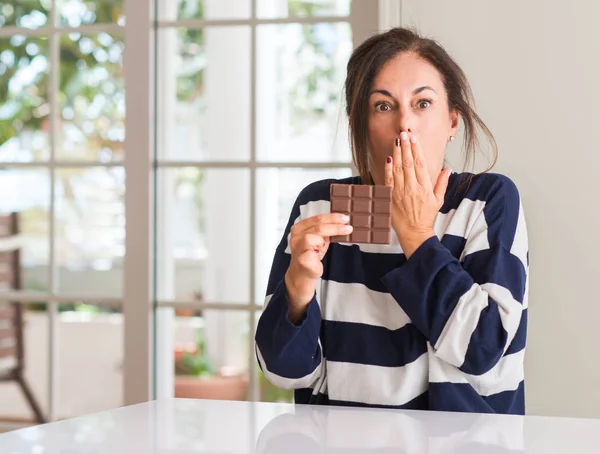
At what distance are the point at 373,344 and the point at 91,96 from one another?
490 centimetres

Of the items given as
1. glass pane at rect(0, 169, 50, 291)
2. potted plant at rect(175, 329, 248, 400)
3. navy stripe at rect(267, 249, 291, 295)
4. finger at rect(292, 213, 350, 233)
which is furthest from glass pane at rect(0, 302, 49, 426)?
finger at rect(292, 213, 350, 233)

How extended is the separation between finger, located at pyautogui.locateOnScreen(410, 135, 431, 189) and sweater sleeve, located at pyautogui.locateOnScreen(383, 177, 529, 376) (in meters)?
0.10

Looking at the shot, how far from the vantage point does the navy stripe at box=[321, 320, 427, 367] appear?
1.32m

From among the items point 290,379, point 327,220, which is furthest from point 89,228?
point 327,220

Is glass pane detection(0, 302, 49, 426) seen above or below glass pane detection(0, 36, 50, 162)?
below

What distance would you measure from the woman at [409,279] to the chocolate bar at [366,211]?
0.02 metres

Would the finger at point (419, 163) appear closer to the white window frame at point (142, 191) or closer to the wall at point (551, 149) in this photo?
the wall at point (551, 149)

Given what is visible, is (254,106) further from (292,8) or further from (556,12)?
(292,8)

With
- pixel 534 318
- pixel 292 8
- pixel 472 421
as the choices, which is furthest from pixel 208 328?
pixel 472 421

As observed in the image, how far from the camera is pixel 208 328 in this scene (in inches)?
195

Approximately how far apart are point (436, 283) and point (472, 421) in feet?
0.99

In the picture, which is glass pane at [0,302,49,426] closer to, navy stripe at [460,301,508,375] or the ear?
the ear

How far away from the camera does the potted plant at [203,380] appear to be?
4.30 meters

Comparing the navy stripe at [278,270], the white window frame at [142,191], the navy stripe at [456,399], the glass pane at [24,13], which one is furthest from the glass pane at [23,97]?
the navy stripe at [456,399]
